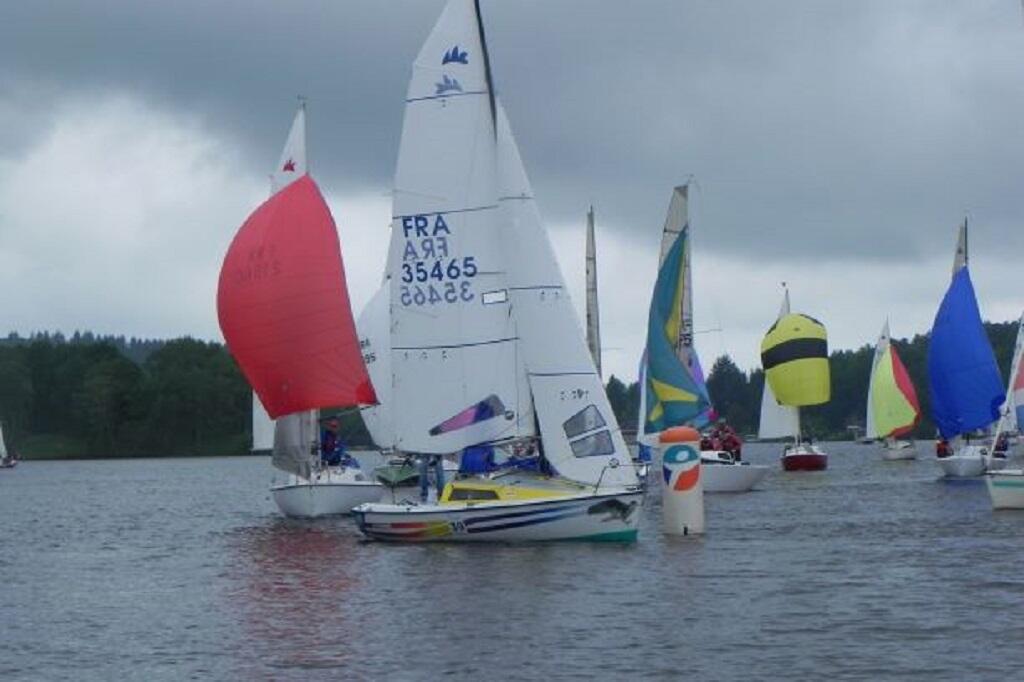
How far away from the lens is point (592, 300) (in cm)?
6175

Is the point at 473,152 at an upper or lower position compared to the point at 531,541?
upper

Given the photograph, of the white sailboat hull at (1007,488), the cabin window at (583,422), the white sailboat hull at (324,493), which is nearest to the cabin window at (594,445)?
the cabin window at (583,422)

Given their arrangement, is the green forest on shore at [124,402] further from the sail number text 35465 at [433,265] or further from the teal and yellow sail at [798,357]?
the sail number text 35465 at [433,265]

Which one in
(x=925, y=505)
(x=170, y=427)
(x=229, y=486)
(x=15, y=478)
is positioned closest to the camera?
(x=925, y=505)

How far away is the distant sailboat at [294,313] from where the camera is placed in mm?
43219

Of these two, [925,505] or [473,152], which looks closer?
[473,152]

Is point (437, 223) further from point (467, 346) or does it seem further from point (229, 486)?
point (229, 486)

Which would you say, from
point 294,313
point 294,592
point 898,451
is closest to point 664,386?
point 294,313

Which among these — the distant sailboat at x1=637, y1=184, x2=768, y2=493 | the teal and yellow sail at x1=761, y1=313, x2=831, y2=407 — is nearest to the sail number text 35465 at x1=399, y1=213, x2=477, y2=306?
the distant sailboat at x1=637, y1=184, x2=768, y2=493

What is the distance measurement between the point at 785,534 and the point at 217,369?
119m

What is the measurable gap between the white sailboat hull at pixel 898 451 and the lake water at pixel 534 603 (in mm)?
50609

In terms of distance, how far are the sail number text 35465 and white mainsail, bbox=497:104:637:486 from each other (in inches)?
37.0

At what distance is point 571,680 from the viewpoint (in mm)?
21000

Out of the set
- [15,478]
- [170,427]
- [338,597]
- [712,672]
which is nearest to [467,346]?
[338,597]
